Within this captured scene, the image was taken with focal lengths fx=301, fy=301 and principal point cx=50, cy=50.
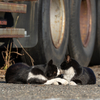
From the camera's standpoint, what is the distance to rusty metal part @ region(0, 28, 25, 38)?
3.84m

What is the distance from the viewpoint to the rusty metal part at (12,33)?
3844mm

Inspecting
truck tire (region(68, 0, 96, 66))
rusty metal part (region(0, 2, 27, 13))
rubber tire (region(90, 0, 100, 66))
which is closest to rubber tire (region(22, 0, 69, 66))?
rusty metal part (region(0, 2, 27, 13))

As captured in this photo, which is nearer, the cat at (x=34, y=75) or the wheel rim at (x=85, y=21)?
the cat at (x=34, y=75)

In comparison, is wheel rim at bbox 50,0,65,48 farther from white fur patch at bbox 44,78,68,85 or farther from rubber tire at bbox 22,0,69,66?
white fur patch at bbox 44,78,68,85

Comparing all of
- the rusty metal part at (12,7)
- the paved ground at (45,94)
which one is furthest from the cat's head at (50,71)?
the rusty metal part at (12,7)

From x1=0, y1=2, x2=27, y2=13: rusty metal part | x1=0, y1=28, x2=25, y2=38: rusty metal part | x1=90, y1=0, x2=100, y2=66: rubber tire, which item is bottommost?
x1=90, y1=0, x2=100, y2=66: rubber tire

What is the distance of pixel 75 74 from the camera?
11.9ft

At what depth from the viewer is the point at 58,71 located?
3.70m

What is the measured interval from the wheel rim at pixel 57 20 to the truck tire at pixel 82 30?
37 centimetres

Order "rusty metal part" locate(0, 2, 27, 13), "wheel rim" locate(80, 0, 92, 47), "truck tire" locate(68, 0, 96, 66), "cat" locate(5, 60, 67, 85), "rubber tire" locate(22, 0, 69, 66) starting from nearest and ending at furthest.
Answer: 1. "cat" locate(5, 60, 67, 85)
2. "rusty metal part" locate(0, 2, 27, 13)
3. "rubber tire" locate(22, 0, 69, 66)
4. "truck tire" locate(68, 0, 96, 66)
5. "wheel rim" locate(80, 0, 92, 47)

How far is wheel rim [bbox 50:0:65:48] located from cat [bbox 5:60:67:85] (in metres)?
1.14

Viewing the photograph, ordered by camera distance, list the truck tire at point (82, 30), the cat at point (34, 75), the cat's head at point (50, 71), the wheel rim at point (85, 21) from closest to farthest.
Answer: the cat at point (34, 75), the cat's head at point (50, 71), the truck tire at point (82, 30), the wheel rim at point (85, 21)

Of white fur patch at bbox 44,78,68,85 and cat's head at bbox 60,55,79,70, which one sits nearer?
white fur patch at bbox 44,78,68,85

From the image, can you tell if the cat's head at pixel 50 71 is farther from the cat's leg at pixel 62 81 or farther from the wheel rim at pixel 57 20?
the wheel rim at pixel 57 20
